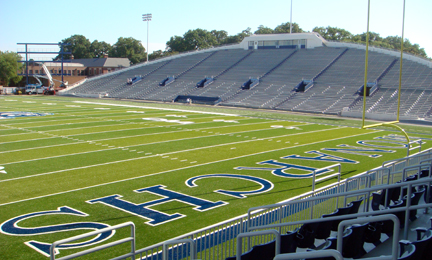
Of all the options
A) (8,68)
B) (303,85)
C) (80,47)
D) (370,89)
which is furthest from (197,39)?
(370,89)

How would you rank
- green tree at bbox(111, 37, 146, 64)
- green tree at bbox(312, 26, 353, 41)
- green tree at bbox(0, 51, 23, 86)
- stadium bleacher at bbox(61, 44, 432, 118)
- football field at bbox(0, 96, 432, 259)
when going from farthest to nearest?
green tree at bbox(111, 37, 146, 64) → green tree at bbox(312, 26, 353, 41) → green tree at bbox(0, 51, 23, 86) → stadium bleacher at bbox(61, 44, 432, 118) → football field at bbox(0, 96, 432, 259)

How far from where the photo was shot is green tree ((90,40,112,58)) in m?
106

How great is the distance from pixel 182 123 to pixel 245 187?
1403 cm

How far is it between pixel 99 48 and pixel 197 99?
232 ft

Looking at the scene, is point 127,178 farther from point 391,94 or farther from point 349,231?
point 391,94

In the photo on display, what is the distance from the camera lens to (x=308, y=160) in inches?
584

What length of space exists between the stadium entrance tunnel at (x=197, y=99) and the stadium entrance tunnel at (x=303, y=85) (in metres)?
7.79

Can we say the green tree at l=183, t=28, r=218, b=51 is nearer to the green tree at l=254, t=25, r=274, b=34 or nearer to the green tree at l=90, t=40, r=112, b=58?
the green tree at l=254, t=25, r=274, b=34

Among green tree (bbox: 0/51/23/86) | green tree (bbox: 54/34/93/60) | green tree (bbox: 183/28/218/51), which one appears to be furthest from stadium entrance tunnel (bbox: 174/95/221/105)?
green tree (bbox: 54/34/93/60)

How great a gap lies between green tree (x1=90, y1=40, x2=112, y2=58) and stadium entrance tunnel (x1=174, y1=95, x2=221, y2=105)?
66.7m

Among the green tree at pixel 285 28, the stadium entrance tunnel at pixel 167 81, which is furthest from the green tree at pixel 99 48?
the stadium entrance tunnel at pixel 167 81

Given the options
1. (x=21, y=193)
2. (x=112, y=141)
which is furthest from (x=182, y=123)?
(x=21, y=193)

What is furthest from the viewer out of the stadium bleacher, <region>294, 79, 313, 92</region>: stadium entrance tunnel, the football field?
<region>294, 79, 313, 92</region>: stadium entrance tunnel

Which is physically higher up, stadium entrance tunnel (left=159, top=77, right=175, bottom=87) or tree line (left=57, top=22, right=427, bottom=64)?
A: tree line (left=57, top=22, right=427, bottom=64)
